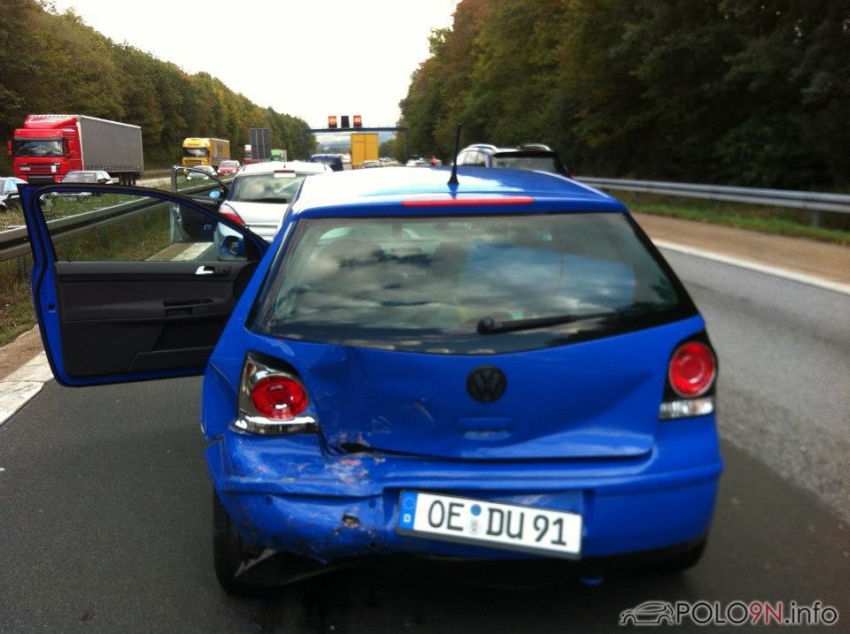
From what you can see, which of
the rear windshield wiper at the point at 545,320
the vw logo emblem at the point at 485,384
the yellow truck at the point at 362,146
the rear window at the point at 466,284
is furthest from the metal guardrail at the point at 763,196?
the yellow truck at the point at 362,146

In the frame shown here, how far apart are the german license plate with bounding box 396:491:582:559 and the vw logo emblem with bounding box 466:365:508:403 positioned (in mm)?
315

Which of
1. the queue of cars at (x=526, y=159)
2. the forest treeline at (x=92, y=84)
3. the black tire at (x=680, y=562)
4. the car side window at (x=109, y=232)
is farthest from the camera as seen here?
the forest treeline at (x=92, y=84)

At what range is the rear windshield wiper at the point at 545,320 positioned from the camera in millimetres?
2961

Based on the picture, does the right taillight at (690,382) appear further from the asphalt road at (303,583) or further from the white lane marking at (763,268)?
the white lane marking at (763,268)

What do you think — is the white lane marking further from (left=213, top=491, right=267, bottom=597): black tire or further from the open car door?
(left=213, top=491, right=267, bottom=597): black tire

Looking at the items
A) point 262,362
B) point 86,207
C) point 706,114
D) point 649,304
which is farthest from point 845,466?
point 706,114

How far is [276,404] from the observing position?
301cm

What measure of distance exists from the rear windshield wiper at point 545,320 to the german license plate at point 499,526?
531 millimetres

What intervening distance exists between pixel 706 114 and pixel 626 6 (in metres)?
5.97

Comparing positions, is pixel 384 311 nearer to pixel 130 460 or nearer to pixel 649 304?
pixel 649 304

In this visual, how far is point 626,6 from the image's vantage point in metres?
35.1

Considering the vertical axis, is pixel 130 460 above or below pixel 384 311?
below
